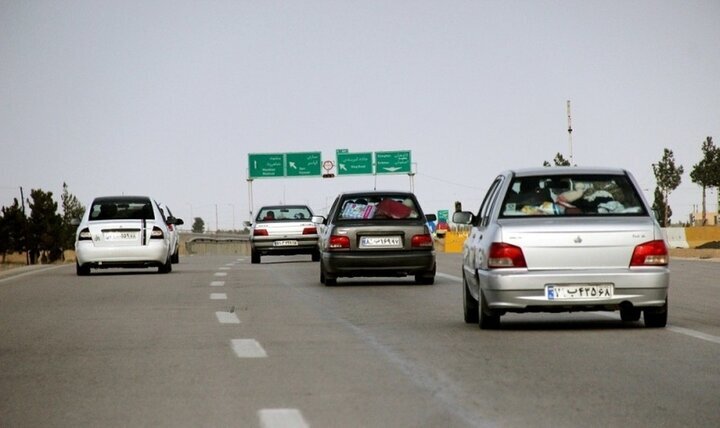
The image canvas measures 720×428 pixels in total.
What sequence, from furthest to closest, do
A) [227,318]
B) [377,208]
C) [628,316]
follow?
[377,208], [227,318], [628,316]

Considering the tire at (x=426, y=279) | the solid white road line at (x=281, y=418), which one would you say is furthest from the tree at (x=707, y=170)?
the solid white road line at (x=281, y=418)

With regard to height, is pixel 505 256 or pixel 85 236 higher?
pixel 505 256

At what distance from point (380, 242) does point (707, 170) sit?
353 ft

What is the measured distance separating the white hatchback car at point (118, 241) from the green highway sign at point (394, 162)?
60.7 meters

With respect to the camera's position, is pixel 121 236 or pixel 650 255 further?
pixel 121 236

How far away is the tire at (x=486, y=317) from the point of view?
1459 cm

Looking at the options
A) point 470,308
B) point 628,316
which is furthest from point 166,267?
point 628,316

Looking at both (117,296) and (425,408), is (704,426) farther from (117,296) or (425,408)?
(117,296)

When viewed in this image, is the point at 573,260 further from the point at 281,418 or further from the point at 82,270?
the point at 82,270

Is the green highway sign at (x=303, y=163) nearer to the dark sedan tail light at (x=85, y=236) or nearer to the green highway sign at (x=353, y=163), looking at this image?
the green highway sign at (x=353, y=163)

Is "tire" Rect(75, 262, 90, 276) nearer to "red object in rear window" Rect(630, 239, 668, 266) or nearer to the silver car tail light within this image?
the silver car tail light

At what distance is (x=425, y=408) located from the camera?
8.99 meters

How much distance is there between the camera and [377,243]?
24.2 m

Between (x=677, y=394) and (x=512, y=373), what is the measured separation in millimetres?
1598
